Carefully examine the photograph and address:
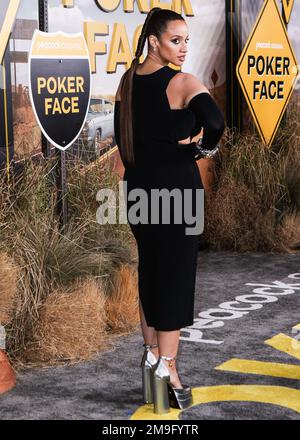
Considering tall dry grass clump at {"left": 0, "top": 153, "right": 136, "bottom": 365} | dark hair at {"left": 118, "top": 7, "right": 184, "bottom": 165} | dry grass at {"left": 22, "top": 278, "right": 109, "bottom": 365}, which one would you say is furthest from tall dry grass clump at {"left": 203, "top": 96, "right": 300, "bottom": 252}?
dark hair at {"left": 118, "top": 7, "right": 184, "bottom": 165}

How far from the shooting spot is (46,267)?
15.7ft

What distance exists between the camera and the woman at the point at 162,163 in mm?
3537

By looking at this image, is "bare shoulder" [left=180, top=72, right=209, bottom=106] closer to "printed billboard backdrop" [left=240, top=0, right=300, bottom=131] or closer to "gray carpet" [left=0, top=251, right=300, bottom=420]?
"gray carpet" [left=0, top=251, right=300, bottom=420]

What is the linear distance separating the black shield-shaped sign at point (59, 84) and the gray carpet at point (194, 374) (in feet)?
4.59

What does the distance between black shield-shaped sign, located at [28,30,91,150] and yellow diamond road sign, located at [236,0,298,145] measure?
9.57ft

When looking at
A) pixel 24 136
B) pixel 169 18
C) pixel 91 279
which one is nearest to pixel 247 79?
pixel 24 136

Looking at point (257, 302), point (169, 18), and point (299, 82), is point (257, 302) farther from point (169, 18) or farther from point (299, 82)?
point (299, 82)

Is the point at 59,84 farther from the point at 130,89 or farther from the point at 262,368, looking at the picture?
the point at 262,368

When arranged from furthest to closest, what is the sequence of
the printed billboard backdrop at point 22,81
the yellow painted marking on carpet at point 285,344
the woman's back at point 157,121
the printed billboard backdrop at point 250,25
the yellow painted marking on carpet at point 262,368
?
the printed billboard backdrop at point 250,25, the printed billboard backdrop at point 22,81, the yellow painted marking on carpet at point 285,344, the yellow painted marking on carpet at point 262,368, the woman's back at point 157,121

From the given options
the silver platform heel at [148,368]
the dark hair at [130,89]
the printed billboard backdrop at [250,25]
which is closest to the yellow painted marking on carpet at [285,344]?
the silver platform heel at [148,368]

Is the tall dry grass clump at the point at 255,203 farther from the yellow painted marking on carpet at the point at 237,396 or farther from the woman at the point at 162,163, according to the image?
the woman at the point at 162,163

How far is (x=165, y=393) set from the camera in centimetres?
369

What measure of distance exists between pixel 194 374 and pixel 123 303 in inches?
36.3
